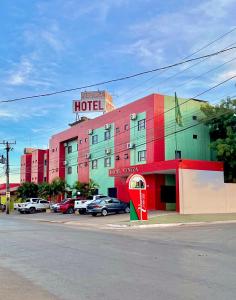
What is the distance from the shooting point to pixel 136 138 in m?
44.3

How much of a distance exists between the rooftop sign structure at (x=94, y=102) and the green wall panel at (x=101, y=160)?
725cm

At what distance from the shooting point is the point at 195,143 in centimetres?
4344

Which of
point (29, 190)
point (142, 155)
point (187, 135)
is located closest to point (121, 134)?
point (142, 155)

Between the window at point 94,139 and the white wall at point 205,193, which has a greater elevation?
the window at point 94,139

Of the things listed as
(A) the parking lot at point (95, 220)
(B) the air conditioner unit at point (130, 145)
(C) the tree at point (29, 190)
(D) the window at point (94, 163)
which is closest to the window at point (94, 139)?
(D) the window at point (94, 163)

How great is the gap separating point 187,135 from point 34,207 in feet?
74.0

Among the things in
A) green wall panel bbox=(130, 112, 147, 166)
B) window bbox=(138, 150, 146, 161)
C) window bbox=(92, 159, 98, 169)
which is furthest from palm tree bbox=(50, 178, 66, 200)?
window bbox=(138, 150, 146, 161)

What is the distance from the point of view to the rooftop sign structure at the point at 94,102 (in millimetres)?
59531

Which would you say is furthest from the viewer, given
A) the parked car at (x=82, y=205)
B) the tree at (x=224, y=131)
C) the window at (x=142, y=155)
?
the window at (x=142, y=155)

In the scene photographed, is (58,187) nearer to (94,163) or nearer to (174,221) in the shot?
(94,163)

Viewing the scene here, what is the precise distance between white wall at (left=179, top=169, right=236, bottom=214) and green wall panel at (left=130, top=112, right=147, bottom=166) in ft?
25.0

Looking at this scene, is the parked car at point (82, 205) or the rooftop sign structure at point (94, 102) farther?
the rooftop sign structure at point (94, 102)

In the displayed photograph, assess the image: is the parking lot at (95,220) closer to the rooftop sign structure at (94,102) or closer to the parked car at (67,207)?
the parked car at (67,207)

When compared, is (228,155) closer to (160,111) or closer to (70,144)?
(160,111)
